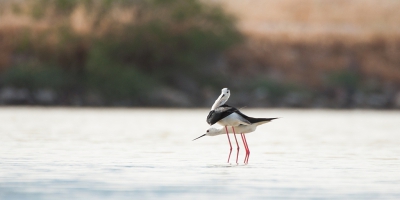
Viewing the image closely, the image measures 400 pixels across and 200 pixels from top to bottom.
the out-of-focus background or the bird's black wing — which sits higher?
the out-of-focus background

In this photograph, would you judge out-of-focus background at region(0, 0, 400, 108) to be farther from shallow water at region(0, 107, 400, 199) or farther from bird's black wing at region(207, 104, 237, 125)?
bird's black wing at region(207, 104, 237, 125)

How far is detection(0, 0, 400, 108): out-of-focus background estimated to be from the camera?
3512 cm

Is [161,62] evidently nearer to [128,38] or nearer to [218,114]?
[128,38]

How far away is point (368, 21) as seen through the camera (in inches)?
1954

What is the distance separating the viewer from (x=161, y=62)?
37.6 meters

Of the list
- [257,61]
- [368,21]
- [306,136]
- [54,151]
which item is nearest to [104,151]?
[54,151]

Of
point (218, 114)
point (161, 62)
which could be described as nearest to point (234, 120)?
point (218, 114)

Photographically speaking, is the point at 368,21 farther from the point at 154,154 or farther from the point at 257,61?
the point at 154,154

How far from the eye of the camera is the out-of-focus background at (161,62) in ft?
115

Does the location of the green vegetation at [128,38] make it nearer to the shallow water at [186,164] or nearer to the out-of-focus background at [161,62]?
the out-of-focus background at [161,62]

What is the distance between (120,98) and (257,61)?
312 inches

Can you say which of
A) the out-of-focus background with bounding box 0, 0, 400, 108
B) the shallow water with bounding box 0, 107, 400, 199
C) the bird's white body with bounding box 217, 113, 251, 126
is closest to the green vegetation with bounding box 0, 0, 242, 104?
the out-of-focus background with bounding box 0, 0, 400, 108

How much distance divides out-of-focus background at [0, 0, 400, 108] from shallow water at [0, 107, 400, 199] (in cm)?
1488

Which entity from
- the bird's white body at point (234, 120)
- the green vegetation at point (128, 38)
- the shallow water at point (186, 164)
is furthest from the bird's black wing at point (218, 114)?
the green vegetation at point (128, 38)
